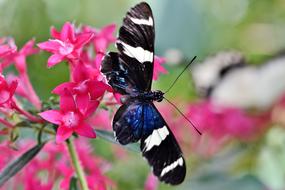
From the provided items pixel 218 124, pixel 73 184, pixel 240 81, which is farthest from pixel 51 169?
pixel 240 81

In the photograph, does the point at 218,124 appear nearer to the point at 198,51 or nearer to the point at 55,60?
the point at 198,51

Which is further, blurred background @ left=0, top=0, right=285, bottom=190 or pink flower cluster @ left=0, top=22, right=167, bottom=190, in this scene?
blurred background @ left=0, top=0, right=285, bottom=190

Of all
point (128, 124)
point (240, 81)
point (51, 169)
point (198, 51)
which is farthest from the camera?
point (198, 51)

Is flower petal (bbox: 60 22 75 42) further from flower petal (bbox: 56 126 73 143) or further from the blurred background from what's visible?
the blurred background

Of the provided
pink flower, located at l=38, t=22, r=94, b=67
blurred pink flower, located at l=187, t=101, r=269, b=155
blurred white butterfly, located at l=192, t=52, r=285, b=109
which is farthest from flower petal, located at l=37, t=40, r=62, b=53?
blurred white butterfly, located at l=192, t=52, r=285, b=109

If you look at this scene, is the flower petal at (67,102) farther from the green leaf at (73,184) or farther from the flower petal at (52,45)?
the green leaf at (73,184)

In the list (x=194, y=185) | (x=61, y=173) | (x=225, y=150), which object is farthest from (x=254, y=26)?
(x=61, y=173)
